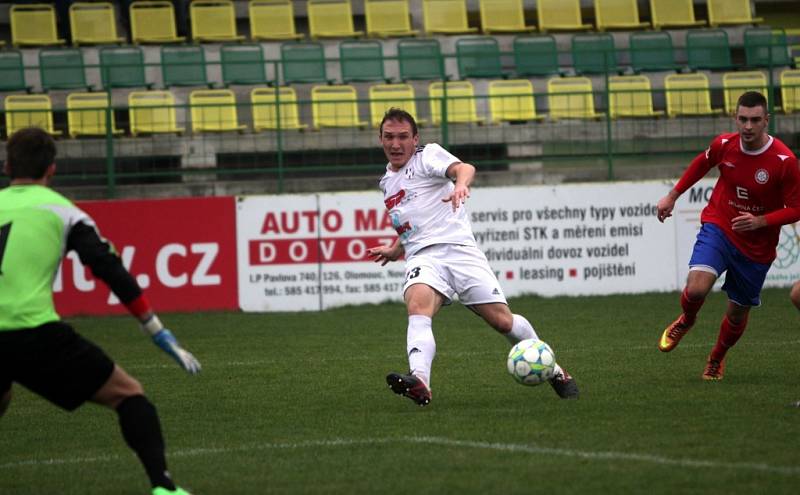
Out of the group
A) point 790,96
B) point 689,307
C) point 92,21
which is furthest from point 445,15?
point 689,307

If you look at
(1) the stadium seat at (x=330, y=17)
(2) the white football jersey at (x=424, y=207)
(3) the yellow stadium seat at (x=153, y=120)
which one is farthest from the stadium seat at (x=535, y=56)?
(2) the white football jersey at (x=424, y=207)

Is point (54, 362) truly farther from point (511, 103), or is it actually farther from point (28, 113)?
point (511, 103)

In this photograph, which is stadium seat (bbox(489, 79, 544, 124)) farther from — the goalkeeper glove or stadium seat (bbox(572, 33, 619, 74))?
the goalkeeper glove

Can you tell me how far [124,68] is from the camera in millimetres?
22031

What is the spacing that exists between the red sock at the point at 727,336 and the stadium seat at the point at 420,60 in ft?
40.4

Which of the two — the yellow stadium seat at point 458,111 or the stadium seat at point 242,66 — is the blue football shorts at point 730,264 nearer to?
the yellow stadium seat at point 458,111

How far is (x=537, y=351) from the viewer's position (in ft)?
27.7

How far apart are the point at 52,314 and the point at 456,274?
3.68m

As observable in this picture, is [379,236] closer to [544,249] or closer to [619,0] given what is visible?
[544,249]

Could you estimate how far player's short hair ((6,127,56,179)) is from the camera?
5746mm

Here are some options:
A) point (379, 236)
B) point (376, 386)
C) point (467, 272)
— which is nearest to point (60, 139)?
point (379, 236)

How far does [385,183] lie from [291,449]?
2.50 m

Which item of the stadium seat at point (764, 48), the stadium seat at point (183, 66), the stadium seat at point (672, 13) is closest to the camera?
the stadium seat at point (183, 66)

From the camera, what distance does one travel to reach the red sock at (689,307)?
970cm
